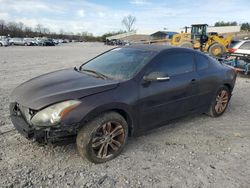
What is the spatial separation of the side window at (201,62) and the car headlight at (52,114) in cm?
270

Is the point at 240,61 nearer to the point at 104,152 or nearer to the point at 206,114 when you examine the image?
the point at 206,114

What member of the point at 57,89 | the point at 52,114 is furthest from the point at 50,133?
the point at 57,89

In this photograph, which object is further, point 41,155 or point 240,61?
point 240,61

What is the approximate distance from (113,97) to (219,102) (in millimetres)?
2989

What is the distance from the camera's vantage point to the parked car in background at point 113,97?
10.2 feet

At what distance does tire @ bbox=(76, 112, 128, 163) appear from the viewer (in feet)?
10.7

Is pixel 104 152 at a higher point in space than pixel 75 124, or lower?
lower

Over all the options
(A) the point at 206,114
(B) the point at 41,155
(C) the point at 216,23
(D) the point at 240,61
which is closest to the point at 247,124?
(A) the point at 206,114

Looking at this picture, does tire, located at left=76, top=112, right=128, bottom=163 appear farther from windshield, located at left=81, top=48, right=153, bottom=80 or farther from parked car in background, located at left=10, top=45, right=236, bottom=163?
windshield, located at left=81, top=48, right=153, bottom=80

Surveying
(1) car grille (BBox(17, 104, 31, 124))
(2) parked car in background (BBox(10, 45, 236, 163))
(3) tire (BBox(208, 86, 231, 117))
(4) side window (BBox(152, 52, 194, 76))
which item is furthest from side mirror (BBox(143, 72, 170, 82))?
(3) tire (BBox(208, 86, 231, 117))

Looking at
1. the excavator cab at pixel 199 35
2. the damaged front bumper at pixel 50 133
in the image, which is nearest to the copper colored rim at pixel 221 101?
the damaged front bumper at pixel 50 133

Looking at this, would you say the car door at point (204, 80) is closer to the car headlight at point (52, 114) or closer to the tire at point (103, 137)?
the tire at point (103, 137)

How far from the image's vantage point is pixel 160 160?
3625 mm

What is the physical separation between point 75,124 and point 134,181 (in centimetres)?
100
